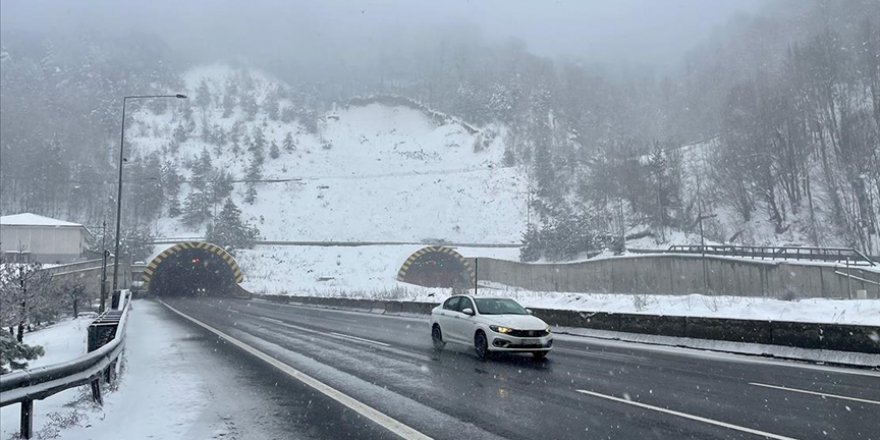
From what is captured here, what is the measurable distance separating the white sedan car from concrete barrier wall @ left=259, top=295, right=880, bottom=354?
4902 millimetres

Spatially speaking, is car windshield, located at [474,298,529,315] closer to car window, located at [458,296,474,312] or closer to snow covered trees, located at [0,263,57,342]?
car window, located at [458,296,474,312]

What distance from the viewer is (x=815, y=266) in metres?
26.9

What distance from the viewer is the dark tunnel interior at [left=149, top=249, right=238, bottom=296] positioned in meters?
55.8

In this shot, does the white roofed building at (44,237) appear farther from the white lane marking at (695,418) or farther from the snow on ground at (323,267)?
the white lane marking at (695,418)

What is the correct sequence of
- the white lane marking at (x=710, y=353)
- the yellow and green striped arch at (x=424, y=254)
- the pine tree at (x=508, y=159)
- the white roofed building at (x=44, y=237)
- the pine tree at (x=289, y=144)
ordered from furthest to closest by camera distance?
the pine tree at (x=289, y=144)
the pine tree at (x=508, y=159)
the white roofed building at (x=44, y=237)
the yellow and green striped arch at (x=424, y=254)
the white lane marking at (x=710, y=353)

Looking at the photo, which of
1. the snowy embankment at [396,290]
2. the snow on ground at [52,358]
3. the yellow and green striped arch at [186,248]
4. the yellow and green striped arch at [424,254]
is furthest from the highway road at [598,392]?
the yellow and green striped arch at [186,248]

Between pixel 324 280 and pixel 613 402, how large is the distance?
51.7 meters

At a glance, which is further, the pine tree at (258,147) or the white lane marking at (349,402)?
the pine tree at (258,147)

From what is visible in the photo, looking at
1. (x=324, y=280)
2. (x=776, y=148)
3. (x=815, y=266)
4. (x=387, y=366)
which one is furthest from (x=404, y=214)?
(x=387, y=366)

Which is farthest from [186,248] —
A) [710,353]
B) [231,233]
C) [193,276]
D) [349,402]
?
[349,402]

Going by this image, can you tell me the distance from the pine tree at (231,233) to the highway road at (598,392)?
A: 194 ft

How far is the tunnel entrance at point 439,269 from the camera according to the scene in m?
53.7

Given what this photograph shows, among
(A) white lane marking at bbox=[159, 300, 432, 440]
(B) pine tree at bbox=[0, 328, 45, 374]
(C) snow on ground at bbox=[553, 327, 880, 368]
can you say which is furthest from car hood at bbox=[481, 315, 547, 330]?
(B) pine tree at bbox=[0, 328, 45, 374]

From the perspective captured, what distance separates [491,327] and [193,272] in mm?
55710
